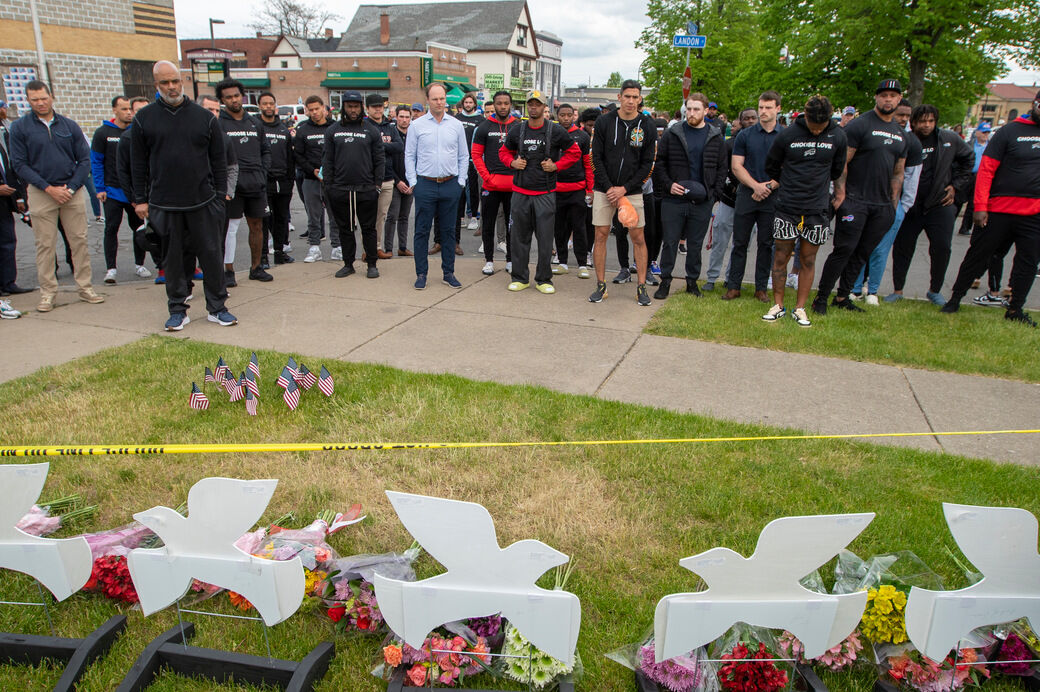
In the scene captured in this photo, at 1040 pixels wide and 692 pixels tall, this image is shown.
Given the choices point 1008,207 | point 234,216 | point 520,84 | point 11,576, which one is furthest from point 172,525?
point 520,84

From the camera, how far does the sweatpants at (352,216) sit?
8.30 m

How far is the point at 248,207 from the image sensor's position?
8.05m

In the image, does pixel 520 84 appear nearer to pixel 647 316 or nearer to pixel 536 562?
pixel 647 316

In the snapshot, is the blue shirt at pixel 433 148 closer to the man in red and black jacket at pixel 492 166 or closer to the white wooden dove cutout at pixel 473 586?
the man in red and black jacket at pixel 492 166

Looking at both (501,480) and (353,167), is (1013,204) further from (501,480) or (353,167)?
(353,167)

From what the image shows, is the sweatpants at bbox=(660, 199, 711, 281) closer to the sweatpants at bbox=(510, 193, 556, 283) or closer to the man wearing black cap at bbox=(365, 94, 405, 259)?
the sweatpants at bbox=(510, 193, 556, 283)

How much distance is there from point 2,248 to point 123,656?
257 inches

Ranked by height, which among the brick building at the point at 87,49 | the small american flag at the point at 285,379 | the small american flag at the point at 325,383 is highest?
the brick building at the point at 87,49

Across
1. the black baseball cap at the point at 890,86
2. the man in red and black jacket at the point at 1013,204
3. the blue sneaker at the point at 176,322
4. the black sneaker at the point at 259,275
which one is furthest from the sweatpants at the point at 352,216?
the man in red and black jacket at the point at 1013,204

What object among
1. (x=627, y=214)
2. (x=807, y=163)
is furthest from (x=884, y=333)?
(x=627, y=214)

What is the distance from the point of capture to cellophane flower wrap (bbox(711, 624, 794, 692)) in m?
2.38

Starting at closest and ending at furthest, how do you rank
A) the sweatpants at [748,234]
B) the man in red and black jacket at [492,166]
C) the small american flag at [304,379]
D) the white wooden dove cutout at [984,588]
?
the white wooden dove cutout at [984,588] < the small american flag at [304,379] < the sweatpants at [748,234] < the man in red and black jacket at [492,166]

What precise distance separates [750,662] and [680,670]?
243 millimetres

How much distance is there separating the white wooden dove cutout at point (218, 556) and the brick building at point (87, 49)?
71.4 feet
